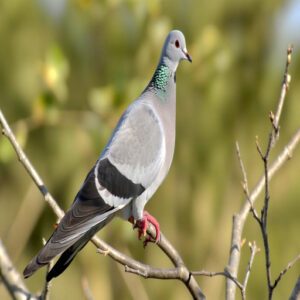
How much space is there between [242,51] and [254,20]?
0.26 m

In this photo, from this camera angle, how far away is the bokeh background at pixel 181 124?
6105 millimetres

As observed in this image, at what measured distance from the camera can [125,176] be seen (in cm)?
261

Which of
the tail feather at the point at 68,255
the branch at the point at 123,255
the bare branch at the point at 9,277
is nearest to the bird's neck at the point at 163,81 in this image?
the tail feather at the point at 68,255

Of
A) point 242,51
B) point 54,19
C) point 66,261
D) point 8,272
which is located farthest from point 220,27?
point 8,272

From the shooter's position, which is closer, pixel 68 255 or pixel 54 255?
pixel 54 255

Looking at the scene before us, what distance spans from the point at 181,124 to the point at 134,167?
3719 millimetres

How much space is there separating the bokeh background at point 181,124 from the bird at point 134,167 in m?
3.10

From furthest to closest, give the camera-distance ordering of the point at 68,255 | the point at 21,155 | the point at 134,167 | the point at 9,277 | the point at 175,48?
the point at 175,48 < the point at 134,167 < the point at 68,255 < the point at 21,155 < the point at 9,277

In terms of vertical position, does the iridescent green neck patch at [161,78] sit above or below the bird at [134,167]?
above

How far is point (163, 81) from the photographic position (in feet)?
9.43

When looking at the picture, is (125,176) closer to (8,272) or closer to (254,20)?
(8,272)

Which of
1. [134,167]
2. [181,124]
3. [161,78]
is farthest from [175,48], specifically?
[181,124]

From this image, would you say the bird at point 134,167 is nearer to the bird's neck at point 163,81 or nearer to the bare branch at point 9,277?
the bird's neck at point 163,81

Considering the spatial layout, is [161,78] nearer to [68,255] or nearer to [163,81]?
[163,81]
